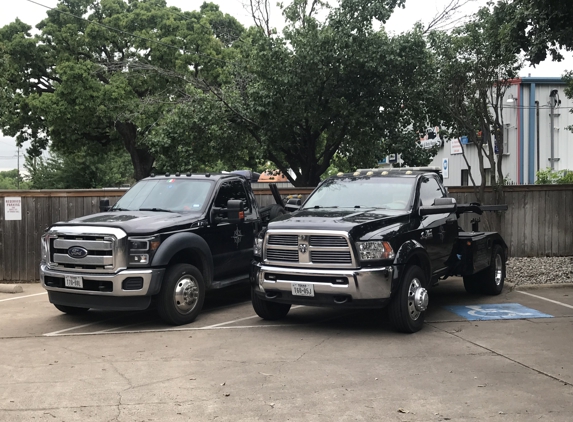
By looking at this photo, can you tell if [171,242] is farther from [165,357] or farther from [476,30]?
[476,30]

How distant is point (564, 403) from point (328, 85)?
1038 centimetres

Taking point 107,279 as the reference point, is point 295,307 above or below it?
below

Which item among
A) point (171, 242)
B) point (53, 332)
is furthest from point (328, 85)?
point (53, 332)

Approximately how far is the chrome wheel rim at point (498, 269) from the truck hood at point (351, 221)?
337 cm

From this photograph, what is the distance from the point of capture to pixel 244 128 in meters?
16.8

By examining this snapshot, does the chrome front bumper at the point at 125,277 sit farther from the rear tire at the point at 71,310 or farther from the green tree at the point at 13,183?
the green tree at the point at 13,183

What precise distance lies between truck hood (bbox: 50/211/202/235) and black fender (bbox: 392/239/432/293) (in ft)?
9.94

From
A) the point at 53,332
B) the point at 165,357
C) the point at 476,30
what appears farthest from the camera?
the point at 476,30

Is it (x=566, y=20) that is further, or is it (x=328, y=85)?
(x=328, y=85)

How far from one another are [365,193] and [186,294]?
9.41 feet

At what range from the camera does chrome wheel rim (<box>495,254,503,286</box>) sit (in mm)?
11602

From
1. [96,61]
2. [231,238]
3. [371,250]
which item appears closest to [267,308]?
[231,238]

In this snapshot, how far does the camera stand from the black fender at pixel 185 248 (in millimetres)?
8875

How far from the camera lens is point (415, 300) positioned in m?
8.52
